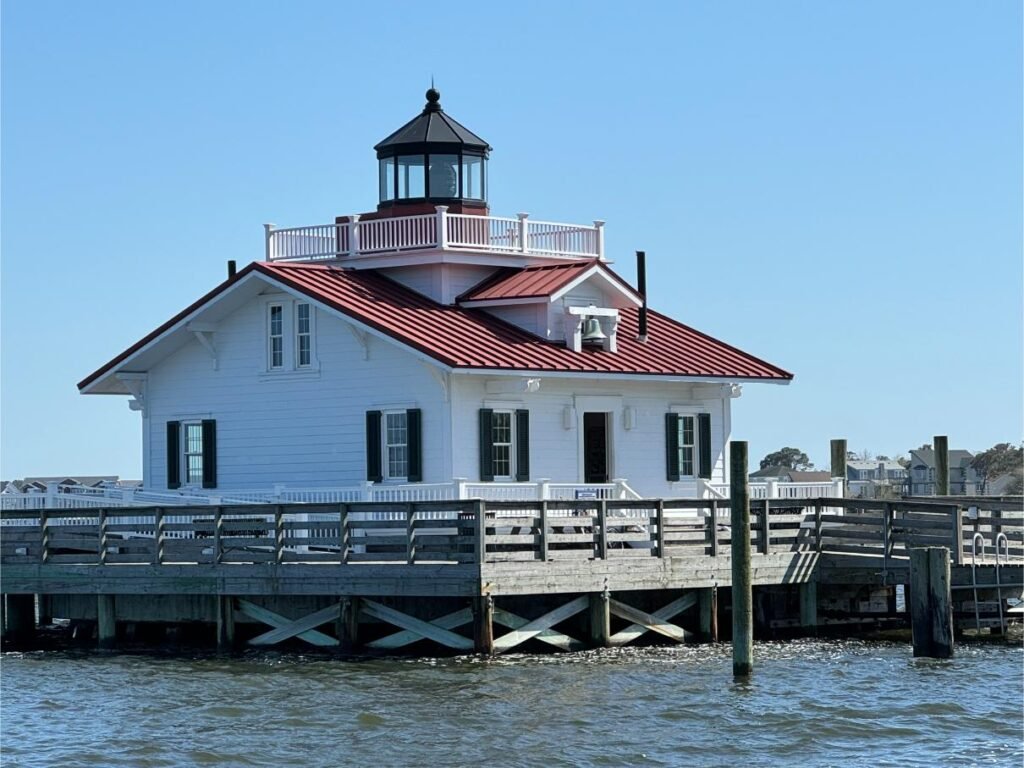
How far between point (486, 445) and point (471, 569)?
625 centimetres

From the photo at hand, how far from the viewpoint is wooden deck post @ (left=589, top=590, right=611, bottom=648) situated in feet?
96.0

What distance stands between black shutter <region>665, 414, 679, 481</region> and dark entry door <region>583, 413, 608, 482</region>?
1.30 meters

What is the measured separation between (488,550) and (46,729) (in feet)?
23.0

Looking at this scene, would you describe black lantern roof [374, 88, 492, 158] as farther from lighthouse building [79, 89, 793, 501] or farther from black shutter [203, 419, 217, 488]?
black shutter [203, 419, 217, 488]

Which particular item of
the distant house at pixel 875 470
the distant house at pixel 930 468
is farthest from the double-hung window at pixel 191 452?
the distant house at pixel 875 470

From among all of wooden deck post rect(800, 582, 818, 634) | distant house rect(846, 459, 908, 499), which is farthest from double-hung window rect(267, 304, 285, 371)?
distant house rect(846, 459, 908, 499)

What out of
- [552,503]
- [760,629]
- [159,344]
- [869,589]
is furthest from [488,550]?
[159,344]

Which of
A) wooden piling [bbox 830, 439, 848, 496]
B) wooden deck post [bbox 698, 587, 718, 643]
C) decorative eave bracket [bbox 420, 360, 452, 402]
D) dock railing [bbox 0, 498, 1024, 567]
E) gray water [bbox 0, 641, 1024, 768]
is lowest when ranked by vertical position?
gray water [bbox 0, 641, 1024, 768]

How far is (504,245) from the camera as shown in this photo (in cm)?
3716

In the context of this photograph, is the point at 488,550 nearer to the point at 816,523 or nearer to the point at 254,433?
the point at 816,523

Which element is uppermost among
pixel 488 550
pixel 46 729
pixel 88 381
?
pixel 88 381

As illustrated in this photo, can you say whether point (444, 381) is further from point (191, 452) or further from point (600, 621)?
point (191, 452)

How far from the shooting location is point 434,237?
36125 mm

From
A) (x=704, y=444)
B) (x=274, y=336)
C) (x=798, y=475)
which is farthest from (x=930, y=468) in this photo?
(x=274, y=336)
